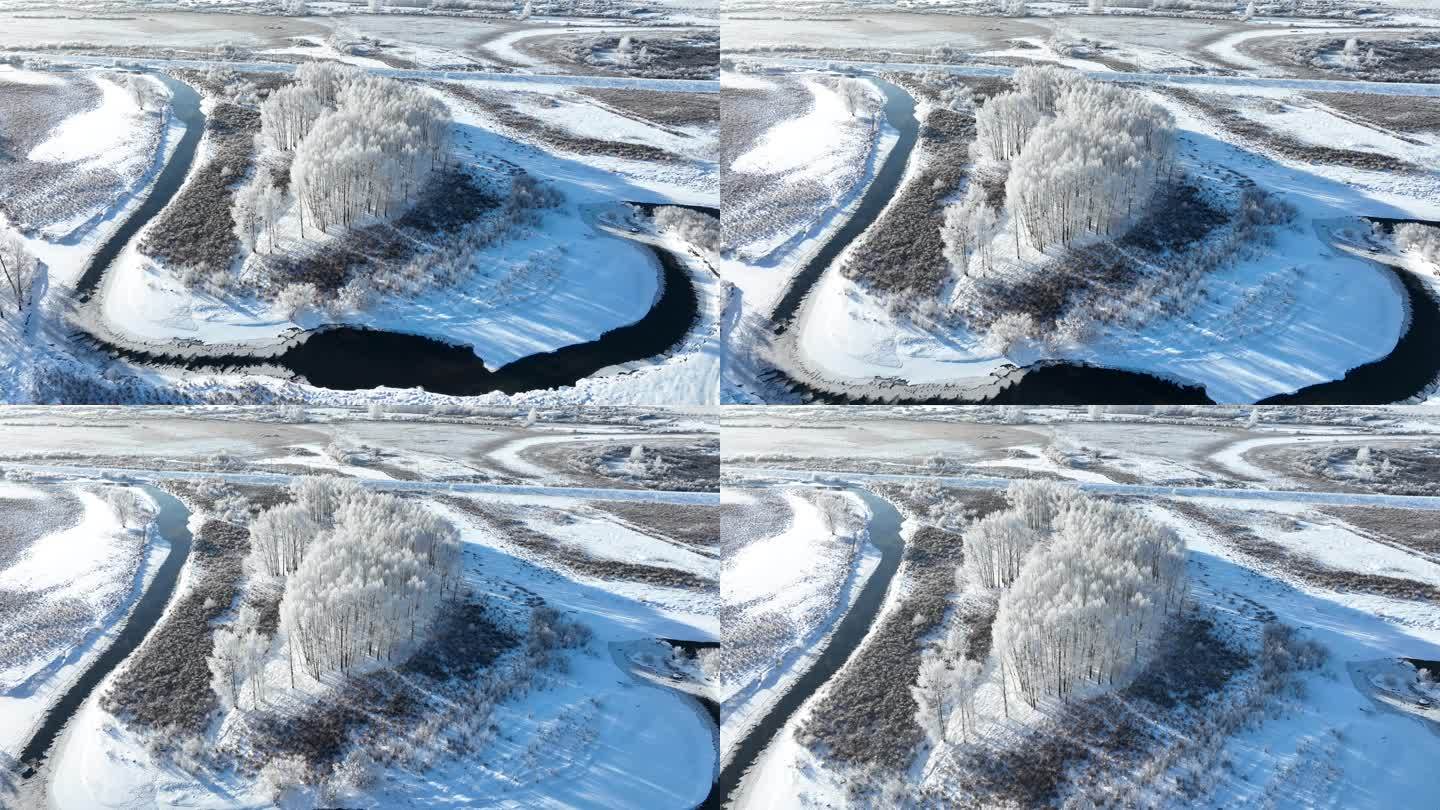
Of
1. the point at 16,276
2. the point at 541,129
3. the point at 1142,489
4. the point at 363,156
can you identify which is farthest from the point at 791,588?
the point at 16,276

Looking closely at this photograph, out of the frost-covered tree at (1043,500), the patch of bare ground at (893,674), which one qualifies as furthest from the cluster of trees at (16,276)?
the frost-covered tree at (1043,500)

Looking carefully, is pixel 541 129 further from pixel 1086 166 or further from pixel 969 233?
pixel 1086 166

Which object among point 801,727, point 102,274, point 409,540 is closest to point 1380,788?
point 801,727

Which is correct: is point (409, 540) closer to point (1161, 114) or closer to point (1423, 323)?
point (1161, 114)

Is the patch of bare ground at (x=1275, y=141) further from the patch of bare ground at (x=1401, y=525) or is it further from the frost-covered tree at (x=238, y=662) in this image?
the frost-covered tree at (x=238, y=662)

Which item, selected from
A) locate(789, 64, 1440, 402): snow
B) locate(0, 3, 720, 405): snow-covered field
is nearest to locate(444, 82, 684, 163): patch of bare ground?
locate(0, 3, 720, 405): snow-covered field
